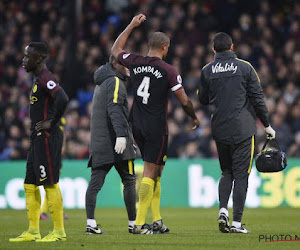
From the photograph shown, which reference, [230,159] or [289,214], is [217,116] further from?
[289,214]

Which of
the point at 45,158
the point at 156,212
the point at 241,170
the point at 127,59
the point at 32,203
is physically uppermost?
the point at 127,59

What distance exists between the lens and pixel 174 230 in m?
10.7

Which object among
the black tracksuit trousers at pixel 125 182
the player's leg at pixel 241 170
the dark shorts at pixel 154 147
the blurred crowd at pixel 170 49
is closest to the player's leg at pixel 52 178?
the black tracksuit trousers at pixel 125 182

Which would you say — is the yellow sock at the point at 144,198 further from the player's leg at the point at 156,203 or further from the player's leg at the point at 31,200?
the player's leg at the point at 31,200

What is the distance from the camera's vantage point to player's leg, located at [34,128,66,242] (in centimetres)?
905

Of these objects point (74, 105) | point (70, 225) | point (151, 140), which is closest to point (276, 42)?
point (74, 105)

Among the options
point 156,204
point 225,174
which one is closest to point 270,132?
point 225,174

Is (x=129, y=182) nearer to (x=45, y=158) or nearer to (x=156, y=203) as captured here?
(x=156, y=203)

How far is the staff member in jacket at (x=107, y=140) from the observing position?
9.95 metres

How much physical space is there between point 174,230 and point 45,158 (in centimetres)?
237

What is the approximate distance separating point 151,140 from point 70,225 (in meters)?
2.91

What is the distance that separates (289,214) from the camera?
13898mm

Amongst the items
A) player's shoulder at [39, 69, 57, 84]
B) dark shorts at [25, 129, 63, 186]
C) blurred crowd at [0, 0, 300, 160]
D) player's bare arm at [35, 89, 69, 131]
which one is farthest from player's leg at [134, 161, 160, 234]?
blurred crowd at [0, 0, 300, 160]

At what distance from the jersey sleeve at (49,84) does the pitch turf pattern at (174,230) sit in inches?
65.5
